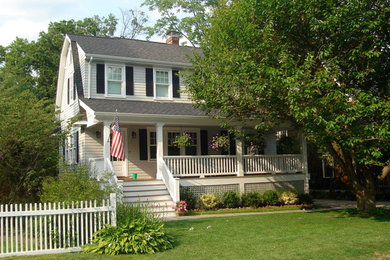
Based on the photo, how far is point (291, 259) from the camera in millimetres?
8102

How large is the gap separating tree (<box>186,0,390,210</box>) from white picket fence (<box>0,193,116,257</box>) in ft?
20.2

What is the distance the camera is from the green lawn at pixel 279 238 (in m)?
8.52

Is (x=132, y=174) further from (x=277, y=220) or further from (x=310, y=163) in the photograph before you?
(x=310, y=163)

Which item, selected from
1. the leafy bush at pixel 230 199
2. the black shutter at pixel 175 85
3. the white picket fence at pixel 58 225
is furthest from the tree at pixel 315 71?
the white picket fence at pixel 58 225

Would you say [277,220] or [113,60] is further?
[113,60]

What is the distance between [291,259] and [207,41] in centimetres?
1084

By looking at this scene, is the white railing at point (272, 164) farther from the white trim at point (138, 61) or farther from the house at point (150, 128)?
the white trim at point (138, 61)

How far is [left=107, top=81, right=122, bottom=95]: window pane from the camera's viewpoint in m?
19.1

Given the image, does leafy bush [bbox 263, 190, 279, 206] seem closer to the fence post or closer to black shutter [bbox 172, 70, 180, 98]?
black shutter [bbox 172, 70, 180, 98]

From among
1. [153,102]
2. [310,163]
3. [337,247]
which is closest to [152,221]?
[337,247]

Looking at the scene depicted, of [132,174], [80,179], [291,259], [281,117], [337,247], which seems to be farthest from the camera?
[132,174]

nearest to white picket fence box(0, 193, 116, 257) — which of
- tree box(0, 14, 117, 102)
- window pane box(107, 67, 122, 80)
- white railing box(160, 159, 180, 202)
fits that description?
white railing box(160, 159, 180, 202)

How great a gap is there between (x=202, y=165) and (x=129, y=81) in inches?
218

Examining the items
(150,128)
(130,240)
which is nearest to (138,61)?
(150,128)
